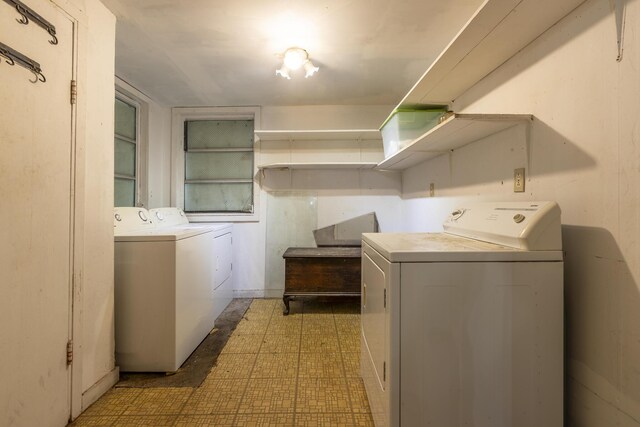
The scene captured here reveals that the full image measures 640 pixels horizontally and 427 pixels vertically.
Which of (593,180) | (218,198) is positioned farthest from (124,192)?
(593,180)

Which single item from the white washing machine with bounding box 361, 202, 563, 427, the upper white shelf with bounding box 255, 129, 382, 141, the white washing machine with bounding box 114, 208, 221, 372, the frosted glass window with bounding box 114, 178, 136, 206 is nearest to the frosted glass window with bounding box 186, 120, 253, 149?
the upper white shelf with bounding box 255, 129, 382, 141

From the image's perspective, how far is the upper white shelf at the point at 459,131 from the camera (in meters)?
1.27

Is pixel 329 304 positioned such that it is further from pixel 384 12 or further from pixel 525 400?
pixel 384 12

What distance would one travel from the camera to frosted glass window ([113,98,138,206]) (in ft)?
9.02

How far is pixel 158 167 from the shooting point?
3273 mm

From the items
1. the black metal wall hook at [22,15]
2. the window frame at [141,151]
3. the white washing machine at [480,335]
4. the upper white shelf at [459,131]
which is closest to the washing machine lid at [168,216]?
the window frame at [141,151]

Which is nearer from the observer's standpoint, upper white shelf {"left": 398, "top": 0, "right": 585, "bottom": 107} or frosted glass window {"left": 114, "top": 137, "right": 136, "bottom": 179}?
upper white shelf {"left": 398, "top": 0, "right": 585, "bottom": 107}

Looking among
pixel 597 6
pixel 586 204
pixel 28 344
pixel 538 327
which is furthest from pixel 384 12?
pixel 28 344

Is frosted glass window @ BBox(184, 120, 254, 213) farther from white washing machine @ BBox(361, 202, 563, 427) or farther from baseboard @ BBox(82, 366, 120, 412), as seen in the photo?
white washing machine @ BBox(361, 202, 563, 427)

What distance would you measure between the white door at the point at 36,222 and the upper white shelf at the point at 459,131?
182cm

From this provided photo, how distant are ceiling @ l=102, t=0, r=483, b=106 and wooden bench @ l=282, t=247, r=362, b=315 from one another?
168 centimetres

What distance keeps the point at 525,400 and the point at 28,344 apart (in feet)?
6.45

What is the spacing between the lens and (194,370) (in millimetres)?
1911

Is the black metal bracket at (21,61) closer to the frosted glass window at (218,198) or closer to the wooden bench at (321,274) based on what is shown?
the wooden bench at (321,274)
